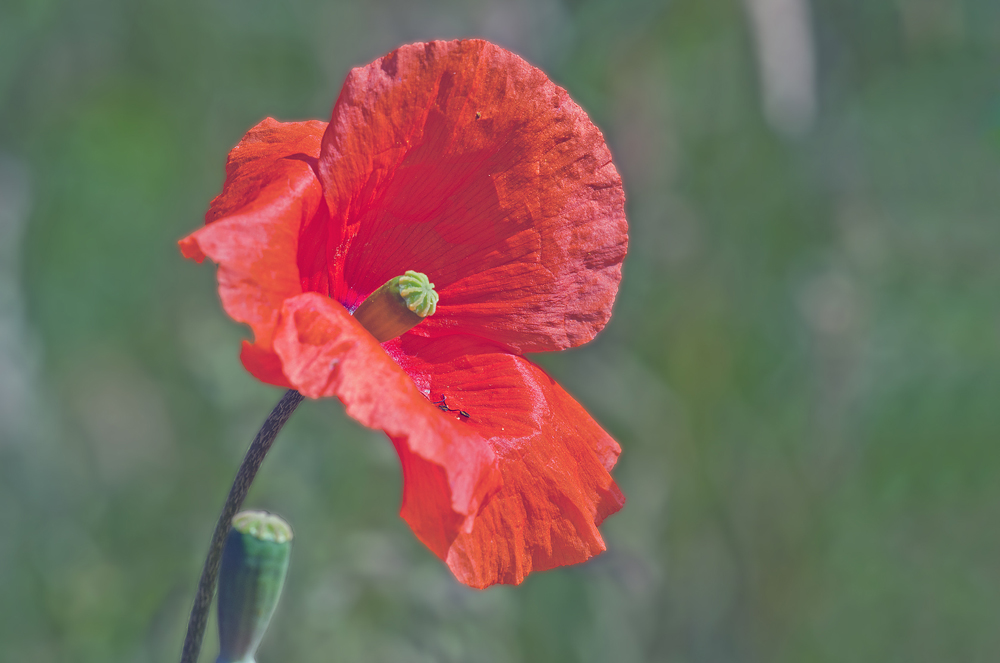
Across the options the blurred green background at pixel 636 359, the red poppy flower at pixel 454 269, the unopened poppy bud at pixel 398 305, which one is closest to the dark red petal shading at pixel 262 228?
the red poppy flower at pixel 454 269

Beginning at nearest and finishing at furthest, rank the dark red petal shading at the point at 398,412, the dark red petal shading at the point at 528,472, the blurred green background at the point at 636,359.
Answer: the dark red petal shading at the point at 398,412, the dark red petal shading at the point at 528,472, the blurred green background at the point at 636,359

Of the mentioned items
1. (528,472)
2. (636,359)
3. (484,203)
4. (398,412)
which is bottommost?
(636,359)

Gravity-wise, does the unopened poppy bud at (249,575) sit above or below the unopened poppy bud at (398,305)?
below

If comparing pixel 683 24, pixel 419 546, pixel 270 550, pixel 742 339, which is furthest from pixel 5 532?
pixel 683 24

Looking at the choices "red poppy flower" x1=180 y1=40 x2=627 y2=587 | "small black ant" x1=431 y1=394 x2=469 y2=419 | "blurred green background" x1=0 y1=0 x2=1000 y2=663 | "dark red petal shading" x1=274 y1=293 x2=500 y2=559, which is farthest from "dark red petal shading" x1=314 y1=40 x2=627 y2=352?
"blurred green background" x1=0 y1=0 x2=1000 y2=663

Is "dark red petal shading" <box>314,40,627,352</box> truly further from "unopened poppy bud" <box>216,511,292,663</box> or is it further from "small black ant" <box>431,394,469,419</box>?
"unopened poppy bud" <box>216,511,292,663</box>

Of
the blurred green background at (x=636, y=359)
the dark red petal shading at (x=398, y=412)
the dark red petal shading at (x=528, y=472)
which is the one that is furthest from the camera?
the blurred green background at (x=636, y=359)

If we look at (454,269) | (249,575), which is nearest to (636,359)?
(454,269)

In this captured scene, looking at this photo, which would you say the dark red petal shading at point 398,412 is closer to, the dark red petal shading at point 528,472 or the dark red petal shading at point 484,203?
the dark red petal shading at point 528,472

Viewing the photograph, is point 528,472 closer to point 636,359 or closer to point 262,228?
point 262,228
